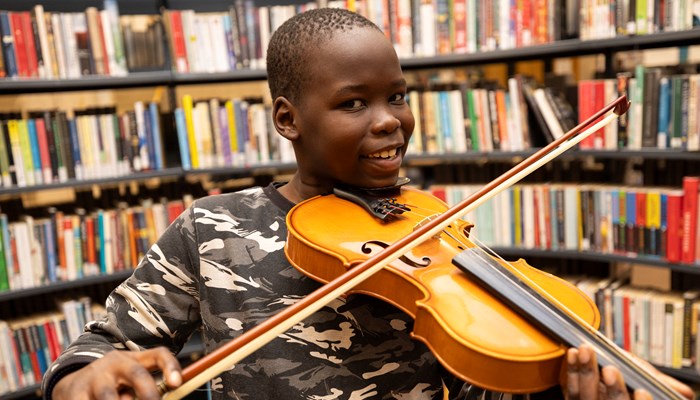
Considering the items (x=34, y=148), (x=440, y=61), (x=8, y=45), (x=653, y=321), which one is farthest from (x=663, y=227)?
(x=8, y=45)

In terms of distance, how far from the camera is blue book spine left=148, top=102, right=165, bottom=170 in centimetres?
233

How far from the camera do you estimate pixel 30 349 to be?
85.6 inches

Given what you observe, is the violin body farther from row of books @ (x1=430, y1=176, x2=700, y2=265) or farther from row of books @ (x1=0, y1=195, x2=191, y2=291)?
row of books @ (x1=0, y1=195, x2=191, y2=291)

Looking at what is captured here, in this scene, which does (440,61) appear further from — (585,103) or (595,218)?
(595,218)

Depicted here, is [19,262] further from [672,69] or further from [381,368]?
[672,69]

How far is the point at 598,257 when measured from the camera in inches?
85.7

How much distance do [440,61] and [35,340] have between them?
1921 millimetres

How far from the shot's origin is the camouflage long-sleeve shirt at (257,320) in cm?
80

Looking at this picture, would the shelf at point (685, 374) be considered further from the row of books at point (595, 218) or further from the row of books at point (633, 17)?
the row of books at point (633, 17)

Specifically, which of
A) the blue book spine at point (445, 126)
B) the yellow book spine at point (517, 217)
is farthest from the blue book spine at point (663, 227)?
the blue book spine at point (445, 126)

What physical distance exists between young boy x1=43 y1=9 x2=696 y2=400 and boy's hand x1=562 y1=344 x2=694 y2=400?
0.85ft

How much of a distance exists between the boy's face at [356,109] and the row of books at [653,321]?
1.57 m

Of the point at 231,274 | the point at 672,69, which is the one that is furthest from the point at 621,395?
the point at 672,69

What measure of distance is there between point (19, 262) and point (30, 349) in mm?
336
